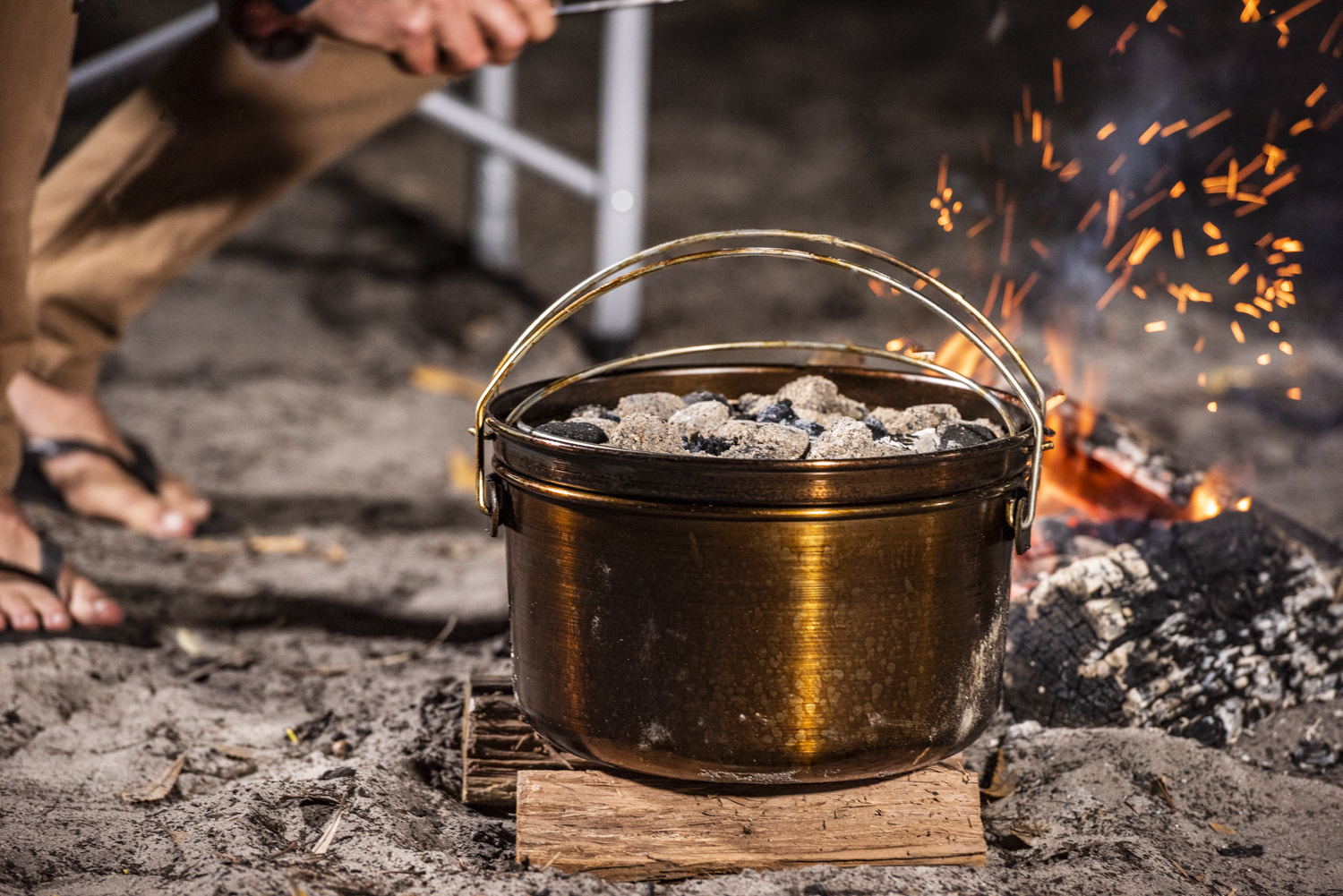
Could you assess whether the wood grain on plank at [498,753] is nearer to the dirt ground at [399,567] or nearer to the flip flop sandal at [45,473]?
the dirt ground at [399,567]

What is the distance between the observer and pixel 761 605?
1448 mm

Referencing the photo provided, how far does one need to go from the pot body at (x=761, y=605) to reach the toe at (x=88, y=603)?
1.29 m

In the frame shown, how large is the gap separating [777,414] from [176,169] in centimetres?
197

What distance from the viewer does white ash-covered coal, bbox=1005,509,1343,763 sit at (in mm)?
2010

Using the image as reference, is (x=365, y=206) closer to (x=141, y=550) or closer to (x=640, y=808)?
(x=141, y=550)

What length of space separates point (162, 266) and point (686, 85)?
6.77 metres

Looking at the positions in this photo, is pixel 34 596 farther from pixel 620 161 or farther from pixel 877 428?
pixel 620 161

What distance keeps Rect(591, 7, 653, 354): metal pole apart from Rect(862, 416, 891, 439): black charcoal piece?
117 inches

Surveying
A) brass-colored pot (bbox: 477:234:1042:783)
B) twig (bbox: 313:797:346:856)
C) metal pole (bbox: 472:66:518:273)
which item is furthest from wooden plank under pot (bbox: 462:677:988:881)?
metal pole (bbox: 472:66:518:273)

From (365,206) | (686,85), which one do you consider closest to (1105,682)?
(365,206)

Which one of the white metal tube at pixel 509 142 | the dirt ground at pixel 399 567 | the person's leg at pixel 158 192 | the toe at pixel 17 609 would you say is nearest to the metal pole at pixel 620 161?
the white metal tube at pixel 509 142

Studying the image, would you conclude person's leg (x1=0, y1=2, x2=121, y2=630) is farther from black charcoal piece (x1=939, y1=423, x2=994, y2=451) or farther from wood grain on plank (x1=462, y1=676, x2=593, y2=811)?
black charcoal piece (x1=939, y1=423, x2=994, y2=451)

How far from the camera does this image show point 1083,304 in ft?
17.7

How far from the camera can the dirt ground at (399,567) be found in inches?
64.1
